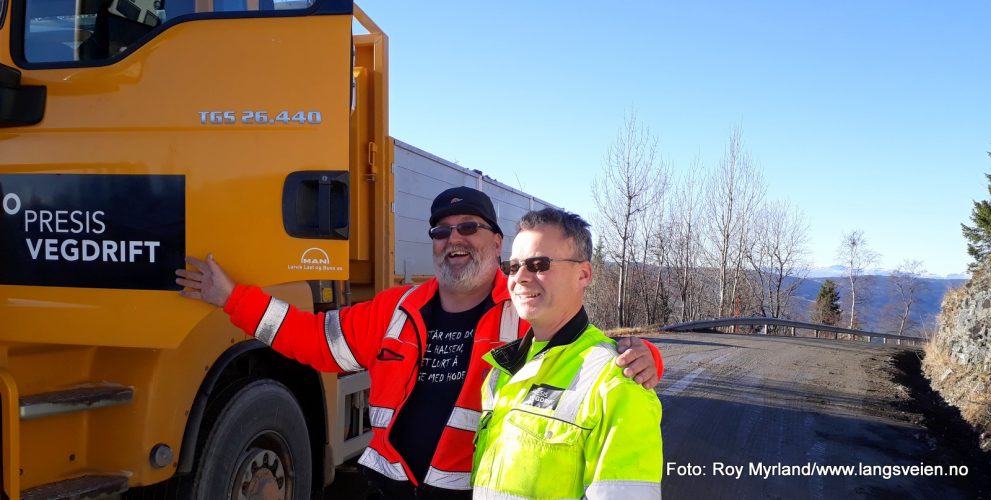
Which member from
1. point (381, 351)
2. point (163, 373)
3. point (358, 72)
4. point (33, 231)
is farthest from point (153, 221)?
point (358, 72)

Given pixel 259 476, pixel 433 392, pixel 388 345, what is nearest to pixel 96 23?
pixel 388 345

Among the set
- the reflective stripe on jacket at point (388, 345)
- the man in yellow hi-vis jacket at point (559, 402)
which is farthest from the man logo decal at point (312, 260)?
the man in yellow hi-vis jacket at point (559, 402)

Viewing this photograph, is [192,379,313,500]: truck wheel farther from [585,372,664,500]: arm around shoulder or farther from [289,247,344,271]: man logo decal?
[585,372,664,500]: arm around shoulder

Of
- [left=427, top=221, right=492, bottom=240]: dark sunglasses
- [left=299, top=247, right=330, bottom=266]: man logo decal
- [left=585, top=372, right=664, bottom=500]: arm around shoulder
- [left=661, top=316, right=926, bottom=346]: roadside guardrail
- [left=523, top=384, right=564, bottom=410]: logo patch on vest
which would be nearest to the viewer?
[left=585, top=372, right=664, bottom=500]: arm around shoulder

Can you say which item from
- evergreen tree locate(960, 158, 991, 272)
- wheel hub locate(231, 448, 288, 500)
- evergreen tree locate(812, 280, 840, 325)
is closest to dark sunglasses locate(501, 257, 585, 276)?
wheel hub locate(231, 448, 288, 500)

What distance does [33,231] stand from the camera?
2.24 metres

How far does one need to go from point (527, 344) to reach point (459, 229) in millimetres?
636

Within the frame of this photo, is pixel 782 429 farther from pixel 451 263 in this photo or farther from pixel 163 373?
pixel 163 373

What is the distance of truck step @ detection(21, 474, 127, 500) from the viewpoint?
7.00 feet

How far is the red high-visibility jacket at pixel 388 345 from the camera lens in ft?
7.13

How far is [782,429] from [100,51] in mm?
6355

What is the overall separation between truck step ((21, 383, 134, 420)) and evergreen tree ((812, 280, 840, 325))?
173 feet

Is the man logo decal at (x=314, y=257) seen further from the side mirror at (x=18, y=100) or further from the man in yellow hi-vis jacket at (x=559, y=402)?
the side mirror at (x=18, y=100)

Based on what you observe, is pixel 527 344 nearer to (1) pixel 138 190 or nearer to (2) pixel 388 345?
(2) pixel 388 345
